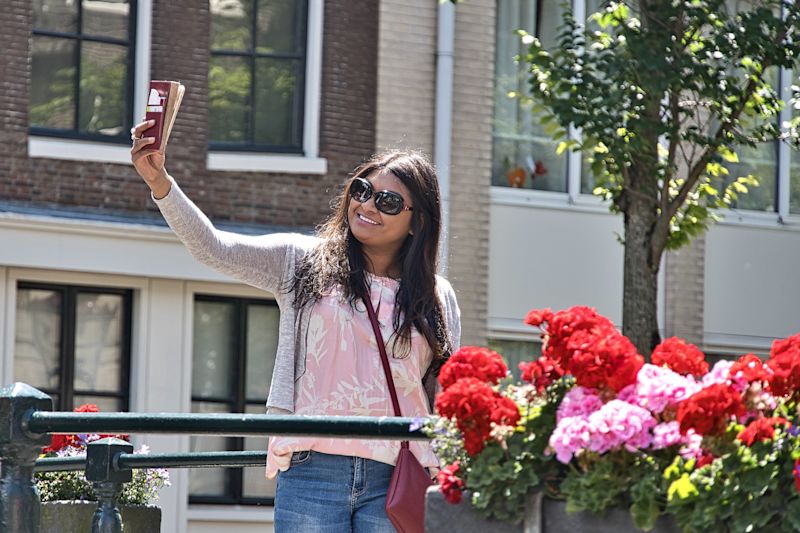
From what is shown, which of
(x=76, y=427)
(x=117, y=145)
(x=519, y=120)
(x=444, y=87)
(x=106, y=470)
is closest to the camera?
(x=76, y=427)

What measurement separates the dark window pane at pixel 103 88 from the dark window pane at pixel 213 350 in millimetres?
1770

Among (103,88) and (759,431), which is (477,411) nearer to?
(759,431)

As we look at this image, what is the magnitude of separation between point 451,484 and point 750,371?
1.85 feet

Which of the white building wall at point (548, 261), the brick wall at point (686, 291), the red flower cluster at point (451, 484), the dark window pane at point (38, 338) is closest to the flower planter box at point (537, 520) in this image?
the red flower cluster at point (451, 484)

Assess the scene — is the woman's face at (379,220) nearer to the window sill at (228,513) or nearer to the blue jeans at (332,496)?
the blue jeans at (332,496)

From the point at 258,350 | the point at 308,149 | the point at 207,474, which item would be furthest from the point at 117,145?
the point at 207,474

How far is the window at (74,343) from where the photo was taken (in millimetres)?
14930

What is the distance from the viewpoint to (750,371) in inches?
125

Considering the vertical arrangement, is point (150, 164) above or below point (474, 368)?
above

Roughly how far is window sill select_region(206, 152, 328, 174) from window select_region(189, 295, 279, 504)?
1185mm

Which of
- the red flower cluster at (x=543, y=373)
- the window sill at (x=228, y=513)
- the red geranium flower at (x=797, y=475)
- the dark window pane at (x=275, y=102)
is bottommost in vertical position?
the window sill at (x=228, y=513)

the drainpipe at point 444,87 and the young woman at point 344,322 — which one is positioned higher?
the drainpipe at point 444,87

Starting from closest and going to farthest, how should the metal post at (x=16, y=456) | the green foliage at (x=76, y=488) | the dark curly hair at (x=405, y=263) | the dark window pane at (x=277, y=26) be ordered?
the metal post at (x=16, y=456) < the dark curly hair at (x=405, y=263) < the green foliage at (x=76, y=488) < the dark window pane at (x=277, y=26)

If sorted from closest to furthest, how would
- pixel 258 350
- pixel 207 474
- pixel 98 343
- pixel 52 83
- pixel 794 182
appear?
pixel 52 83 < pixel 98 343 < pixel 207 474 < pixel 258 350 < pixel 794 182
